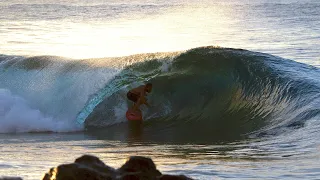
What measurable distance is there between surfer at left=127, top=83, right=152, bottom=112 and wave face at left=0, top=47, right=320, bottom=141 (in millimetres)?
296

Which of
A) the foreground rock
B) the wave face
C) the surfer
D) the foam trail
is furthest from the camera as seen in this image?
the surfer

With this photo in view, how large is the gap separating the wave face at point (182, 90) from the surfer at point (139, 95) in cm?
30

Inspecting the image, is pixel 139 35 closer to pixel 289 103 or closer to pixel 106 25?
pixel 106 25

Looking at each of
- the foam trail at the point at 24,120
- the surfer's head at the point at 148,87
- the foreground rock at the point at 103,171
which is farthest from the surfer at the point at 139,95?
the foreground rock at the point at 103,171

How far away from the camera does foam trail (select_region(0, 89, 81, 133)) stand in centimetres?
1339

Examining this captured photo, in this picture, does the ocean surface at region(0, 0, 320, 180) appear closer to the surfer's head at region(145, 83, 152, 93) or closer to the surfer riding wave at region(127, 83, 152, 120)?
the surfer riding wave at region(127, 83, 152, 120)

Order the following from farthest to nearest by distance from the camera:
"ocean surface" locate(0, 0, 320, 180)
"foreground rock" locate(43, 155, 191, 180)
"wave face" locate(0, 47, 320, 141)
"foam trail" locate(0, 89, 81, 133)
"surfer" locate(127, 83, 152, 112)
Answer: "surfer" locate(127, 83, 152, 112)
"foam trail" locate(0, 89, 81, 133)
"wave face" locate(0, 47, 320, 141)
"ocean surface" locate(0, 0, 320, 180)
"foreground rock" locate(43, 155, 191, 180)

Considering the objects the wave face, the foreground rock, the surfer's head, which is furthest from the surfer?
the foreground rock

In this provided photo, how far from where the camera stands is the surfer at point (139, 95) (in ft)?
45.7

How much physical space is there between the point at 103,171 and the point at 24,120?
29.8 feet

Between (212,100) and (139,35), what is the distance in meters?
18.6

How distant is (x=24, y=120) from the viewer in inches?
540

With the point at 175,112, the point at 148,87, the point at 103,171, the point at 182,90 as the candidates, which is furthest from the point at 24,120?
the point at 103,171

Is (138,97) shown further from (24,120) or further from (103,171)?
(103,171)
